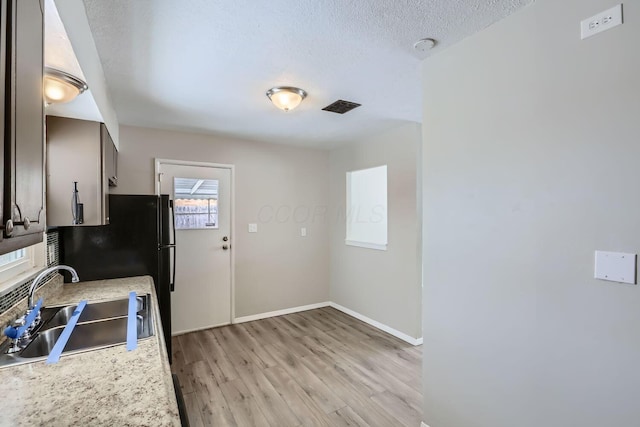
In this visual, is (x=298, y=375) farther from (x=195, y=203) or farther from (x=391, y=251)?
(x=195, y=203)

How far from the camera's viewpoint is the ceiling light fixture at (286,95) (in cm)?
239

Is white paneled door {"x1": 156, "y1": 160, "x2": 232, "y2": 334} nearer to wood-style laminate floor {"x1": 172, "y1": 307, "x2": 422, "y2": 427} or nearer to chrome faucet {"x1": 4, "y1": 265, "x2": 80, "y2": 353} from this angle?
wood-style laminate floor {"x1": 172, "y1": 307, "x2": 422, "y2": 427}

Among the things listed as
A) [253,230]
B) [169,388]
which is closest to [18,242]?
[169,388]

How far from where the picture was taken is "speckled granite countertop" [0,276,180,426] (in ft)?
2.86

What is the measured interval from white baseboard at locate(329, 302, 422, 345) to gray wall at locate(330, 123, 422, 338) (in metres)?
0.05

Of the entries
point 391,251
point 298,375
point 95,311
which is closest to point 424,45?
point 391,251

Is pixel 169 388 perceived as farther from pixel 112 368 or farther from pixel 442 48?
pixel 442 48

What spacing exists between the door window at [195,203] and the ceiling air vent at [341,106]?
69.7 inches

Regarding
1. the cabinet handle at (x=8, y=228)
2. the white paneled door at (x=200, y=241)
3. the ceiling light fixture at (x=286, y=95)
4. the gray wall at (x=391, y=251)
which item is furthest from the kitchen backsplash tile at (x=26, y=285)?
the gray wall at (x=391, y=251)

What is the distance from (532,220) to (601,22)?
2.72 feet

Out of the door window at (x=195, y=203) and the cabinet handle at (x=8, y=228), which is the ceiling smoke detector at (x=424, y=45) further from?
the door window at (x=195, y=203)

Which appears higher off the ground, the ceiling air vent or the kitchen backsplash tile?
the ceiling air vent

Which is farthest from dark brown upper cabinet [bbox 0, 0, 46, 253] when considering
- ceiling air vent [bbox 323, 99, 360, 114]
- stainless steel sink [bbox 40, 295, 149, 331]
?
ceiling air vent [bbox 323, 99, 360, 114]

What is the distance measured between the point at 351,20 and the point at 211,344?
321cm
